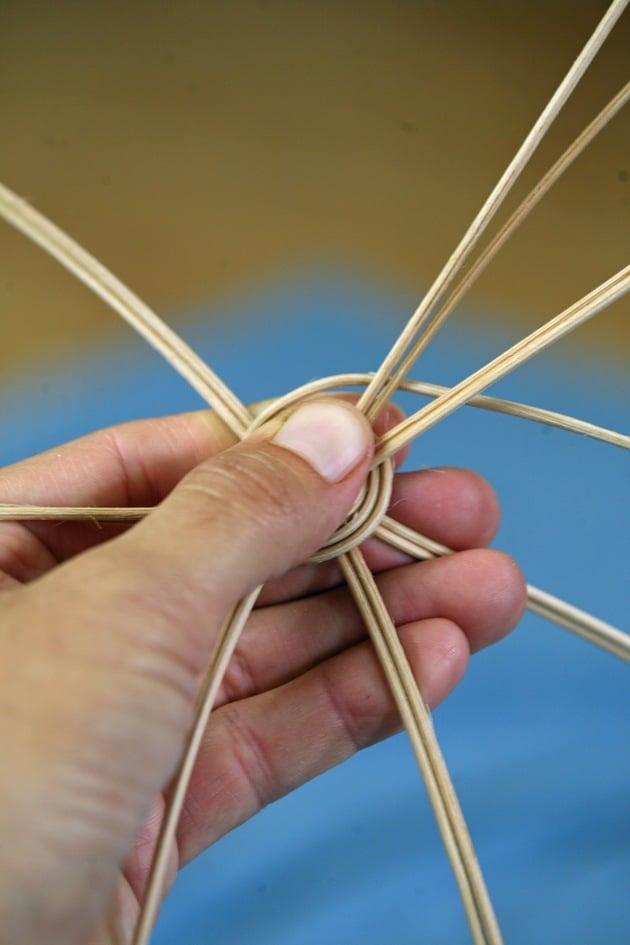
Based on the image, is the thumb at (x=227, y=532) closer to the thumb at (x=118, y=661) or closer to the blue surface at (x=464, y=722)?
the thumb at (x=118, y=661)

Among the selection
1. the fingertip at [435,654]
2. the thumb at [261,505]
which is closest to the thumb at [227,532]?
the thumb at [261,505]

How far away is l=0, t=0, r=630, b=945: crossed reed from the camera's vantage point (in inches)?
16.6

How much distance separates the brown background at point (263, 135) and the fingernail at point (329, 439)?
39cm

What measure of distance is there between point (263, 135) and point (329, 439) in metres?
0.49

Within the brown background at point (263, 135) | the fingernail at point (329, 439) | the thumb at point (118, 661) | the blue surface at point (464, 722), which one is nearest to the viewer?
the thumb at point (118, 661)

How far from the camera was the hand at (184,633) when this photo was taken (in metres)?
0.33

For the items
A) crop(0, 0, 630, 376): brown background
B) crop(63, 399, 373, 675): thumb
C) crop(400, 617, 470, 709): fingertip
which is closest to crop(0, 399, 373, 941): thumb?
crop(63, 399, 373, 675): thumb

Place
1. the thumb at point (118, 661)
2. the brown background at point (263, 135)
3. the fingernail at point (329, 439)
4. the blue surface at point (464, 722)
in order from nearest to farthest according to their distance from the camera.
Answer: the thumb at point (118, 661), the fingernail at point (329, 439), the blue surface at point (464, 722), the brown background at point (263, 135)

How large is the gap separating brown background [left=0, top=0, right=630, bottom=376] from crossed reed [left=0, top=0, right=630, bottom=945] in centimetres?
31

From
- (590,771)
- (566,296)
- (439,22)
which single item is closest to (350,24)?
(439,22)

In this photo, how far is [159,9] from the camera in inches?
31.9

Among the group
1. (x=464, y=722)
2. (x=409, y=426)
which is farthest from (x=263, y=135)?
(x=464, y=722)

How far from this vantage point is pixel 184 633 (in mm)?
354

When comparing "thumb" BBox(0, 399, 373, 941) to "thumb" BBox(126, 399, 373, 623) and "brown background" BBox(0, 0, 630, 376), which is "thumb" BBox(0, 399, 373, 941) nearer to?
"thumb" BBox(126, 399, 373, 623)
